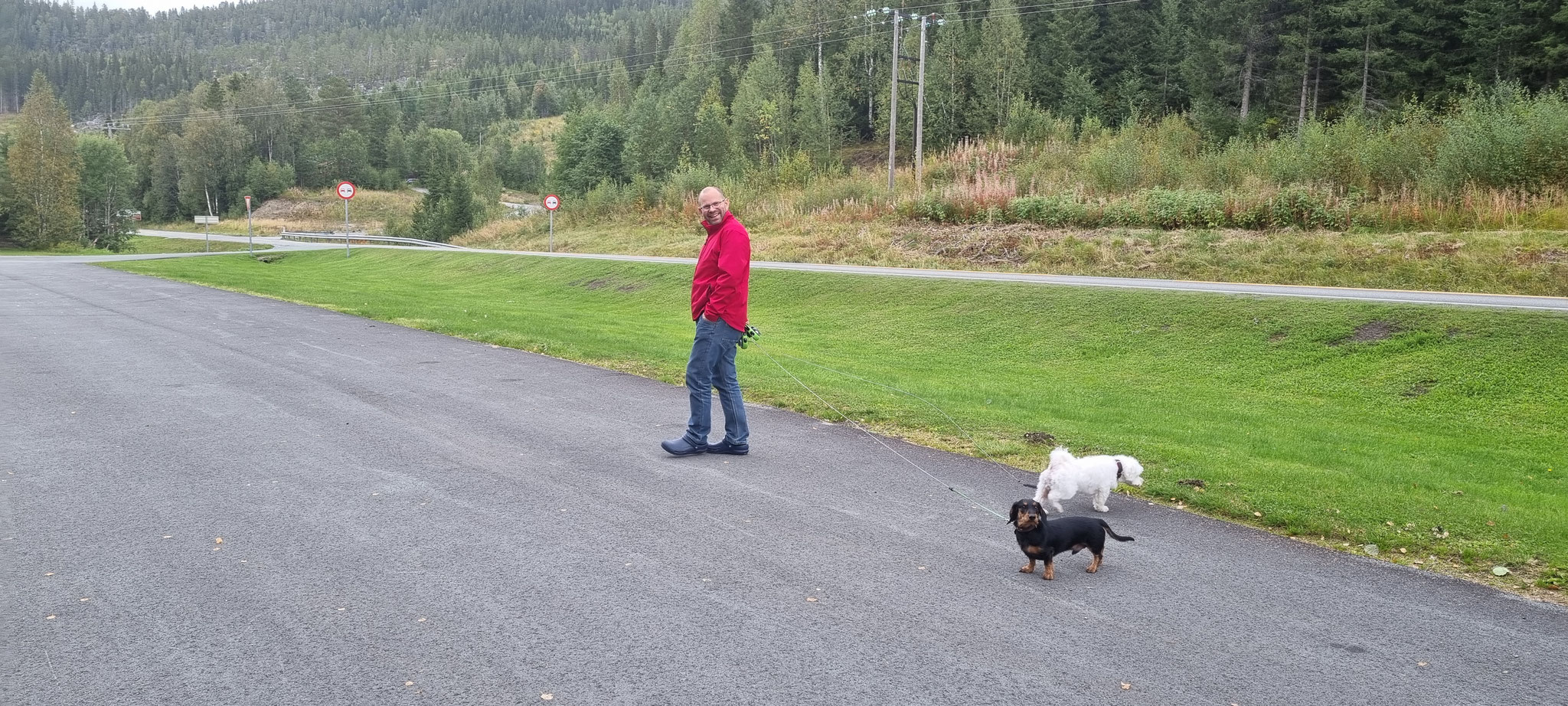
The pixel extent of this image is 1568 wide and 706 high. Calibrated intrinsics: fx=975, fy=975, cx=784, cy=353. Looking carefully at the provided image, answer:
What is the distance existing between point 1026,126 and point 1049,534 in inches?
1822

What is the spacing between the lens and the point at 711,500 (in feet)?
22.7

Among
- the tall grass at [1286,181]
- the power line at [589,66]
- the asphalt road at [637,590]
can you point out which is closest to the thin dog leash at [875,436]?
the asphalt road at [637,590]

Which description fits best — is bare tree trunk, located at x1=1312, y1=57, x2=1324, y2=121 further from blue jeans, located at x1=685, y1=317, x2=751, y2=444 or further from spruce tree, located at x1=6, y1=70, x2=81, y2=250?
spruce tree, located at x1=6, y1=70, x2=81, y2=250

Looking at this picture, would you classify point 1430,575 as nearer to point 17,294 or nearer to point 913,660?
point 913,660

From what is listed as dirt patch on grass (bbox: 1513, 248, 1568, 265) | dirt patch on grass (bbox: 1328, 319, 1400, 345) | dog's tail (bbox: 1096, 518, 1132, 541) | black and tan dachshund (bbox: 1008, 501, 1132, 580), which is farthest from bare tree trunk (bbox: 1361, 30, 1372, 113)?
black and tan dachshund (bbox: 1008, 501, 1132, 580)

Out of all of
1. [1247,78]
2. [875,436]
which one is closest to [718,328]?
[875,436]

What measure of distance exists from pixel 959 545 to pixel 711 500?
1847mm

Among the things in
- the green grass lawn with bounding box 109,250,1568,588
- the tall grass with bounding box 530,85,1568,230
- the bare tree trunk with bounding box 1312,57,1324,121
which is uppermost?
the bare tree trunk with bounding box 1312,57,1324,121

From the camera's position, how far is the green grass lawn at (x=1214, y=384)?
23.1 ft

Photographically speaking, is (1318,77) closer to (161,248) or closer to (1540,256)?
(1540,256)

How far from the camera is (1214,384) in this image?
1303 cm

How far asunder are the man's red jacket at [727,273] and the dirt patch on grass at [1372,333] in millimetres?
9680

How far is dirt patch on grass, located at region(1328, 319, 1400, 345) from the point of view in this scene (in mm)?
13398

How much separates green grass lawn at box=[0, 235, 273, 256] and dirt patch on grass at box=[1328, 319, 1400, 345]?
56391 mm
